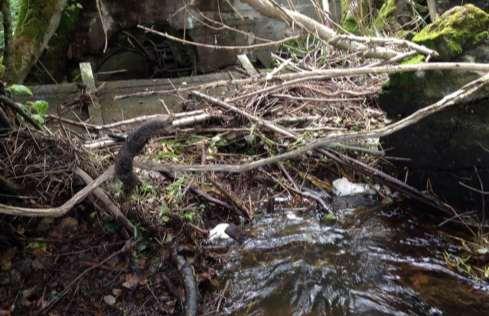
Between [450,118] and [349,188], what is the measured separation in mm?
1156

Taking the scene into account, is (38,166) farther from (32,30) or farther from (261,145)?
(32,30)

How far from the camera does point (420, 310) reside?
2812mm

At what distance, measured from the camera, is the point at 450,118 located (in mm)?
3686

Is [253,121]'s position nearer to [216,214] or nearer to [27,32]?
[216,214]

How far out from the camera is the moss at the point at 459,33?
3721 mm

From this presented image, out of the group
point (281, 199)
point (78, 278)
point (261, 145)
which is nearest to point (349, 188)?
point (281, 199)

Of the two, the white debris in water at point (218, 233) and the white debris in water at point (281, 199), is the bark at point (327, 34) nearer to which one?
the white debris in water at point (281, 199)

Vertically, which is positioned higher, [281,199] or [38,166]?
[38,166]

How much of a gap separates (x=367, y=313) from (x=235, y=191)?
1807mm

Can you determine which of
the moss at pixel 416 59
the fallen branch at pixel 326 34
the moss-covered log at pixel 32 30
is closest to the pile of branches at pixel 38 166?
the moss-covered log at pixel 32 30

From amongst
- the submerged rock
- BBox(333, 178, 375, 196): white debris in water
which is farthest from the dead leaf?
the submerged rock

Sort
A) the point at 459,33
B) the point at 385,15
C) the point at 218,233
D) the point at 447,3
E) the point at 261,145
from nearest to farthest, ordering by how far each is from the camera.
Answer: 1. the point at 218,233
2. the point at 459,33
3. the point at 261,145
4. the point at 447,3
5. the point at 385,15

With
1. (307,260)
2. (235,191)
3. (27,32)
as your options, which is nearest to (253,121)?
(235,191)

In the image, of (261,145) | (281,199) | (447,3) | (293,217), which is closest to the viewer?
(293,217)
